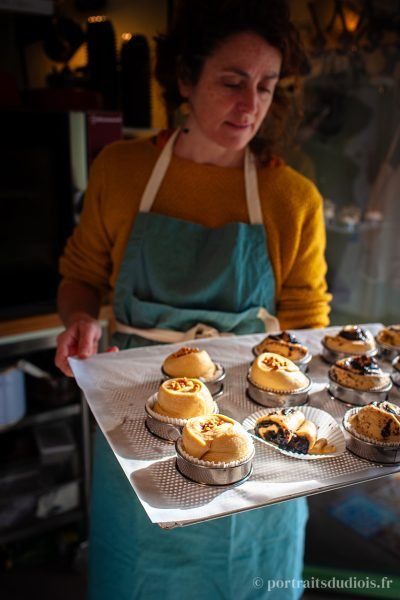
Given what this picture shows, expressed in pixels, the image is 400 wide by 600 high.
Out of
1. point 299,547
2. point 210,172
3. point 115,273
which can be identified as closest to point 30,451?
point 115,273

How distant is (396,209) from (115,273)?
1.31 metres

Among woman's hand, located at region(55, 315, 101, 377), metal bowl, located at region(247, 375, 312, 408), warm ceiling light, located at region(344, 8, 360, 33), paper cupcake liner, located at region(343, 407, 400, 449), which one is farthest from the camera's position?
warm ceiling light, located at region(344, 8, 360, 33)

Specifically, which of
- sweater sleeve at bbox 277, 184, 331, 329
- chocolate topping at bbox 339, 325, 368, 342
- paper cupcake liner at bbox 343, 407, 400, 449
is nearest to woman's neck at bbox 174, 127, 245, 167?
sweater sleeve at bbox 277, 184, 331, 329

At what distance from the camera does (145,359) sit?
1447mm

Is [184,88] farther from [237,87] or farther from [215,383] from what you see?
[215,383]

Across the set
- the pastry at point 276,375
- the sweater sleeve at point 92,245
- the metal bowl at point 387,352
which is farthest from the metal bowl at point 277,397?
the sweater sleeve at point 92,245

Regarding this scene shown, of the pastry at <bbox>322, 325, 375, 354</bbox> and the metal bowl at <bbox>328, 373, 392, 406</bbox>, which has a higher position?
the pastry at <bbox>322, 325, 375, 354</bbox>

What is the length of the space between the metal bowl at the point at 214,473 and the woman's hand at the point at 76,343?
1.51 feet

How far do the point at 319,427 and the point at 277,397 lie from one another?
12cm

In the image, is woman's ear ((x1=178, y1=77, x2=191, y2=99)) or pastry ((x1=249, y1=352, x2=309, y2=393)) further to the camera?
woman's ear ((x1=178, y1=77, x2=191, y2=99))

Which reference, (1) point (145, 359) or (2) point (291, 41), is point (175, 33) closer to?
(2) point (291, 41)

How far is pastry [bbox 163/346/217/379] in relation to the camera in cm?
130

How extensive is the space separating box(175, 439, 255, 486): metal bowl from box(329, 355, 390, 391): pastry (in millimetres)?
402

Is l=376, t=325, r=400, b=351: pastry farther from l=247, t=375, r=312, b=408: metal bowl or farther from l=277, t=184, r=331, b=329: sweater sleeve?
l=247, t=375, r=312, b=408: metal bowl
